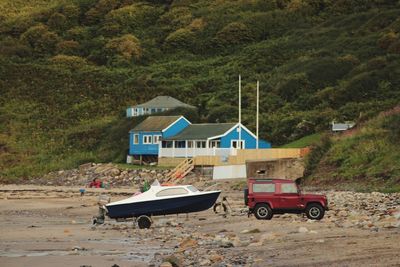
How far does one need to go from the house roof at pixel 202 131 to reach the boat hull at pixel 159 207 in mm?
41359

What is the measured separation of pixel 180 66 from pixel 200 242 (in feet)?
350

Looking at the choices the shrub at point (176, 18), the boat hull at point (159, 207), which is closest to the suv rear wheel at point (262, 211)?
the boat hull at point (159, 207)

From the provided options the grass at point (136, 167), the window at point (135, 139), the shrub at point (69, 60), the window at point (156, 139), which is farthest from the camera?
the shrub at point (69, 60)

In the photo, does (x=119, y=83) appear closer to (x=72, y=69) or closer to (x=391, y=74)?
(x=72, y=69)

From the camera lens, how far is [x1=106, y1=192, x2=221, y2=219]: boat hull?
29156 mm

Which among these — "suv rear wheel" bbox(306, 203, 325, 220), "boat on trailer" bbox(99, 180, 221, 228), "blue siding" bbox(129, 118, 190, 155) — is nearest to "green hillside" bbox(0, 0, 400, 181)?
"blue siding" bbox(129, 118, 190, 155)

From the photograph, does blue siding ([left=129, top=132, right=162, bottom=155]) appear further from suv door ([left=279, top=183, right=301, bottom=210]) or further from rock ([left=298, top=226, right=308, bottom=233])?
rock ([left=298, top=226, right=308, bottom=233])

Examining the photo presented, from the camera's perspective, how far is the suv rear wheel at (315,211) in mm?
25516

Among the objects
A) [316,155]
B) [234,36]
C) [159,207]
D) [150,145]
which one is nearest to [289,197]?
[159,207]

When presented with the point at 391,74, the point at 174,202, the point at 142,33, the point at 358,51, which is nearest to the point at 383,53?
the point at 358,51

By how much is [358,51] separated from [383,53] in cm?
430

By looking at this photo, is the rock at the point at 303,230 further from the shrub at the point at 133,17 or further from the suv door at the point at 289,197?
the shrub at the point at 133,17

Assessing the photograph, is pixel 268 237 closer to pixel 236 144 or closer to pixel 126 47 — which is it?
pixel 236 144

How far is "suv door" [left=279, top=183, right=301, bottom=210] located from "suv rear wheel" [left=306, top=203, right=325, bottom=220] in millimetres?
463
